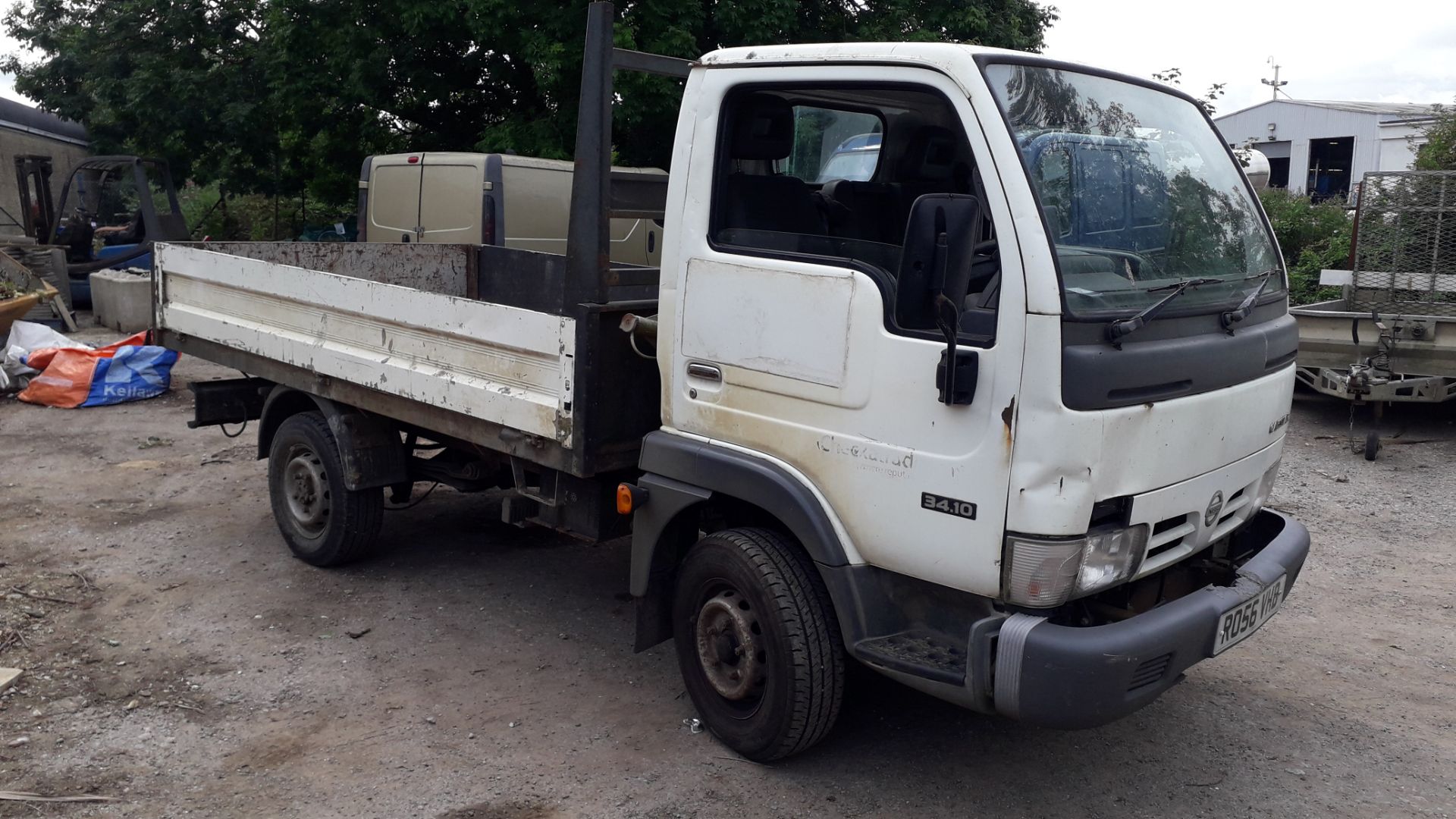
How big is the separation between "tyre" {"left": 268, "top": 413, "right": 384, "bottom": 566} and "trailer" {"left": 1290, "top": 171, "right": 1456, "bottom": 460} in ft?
23.0

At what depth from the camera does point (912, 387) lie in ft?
10.7

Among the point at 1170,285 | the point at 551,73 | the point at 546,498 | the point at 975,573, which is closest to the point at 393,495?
the point at 546,498

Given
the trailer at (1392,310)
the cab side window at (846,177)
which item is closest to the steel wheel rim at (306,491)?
the cab side window at (846,177)

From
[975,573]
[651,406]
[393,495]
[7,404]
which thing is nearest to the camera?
[975,573]

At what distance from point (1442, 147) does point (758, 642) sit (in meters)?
13.7

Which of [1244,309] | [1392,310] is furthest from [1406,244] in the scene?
[1244,309]

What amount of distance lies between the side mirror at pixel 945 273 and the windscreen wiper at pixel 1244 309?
902 millimetres

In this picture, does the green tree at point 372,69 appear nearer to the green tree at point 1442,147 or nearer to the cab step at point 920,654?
the green tree at point 1442,147

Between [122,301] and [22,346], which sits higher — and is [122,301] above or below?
above

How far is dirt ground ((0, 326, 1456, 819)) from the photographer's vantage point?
373 cm

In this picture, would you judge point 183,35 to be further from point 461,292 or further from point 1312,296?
point 1312,296

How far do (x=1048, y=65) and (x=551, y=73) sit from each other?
9602 millimetres

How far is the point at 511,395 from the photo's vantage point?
429 centimetres

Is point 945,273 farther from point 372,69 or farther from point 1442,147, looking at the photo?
point 1442,147
